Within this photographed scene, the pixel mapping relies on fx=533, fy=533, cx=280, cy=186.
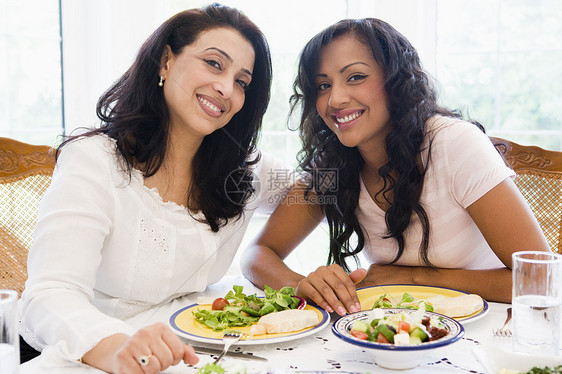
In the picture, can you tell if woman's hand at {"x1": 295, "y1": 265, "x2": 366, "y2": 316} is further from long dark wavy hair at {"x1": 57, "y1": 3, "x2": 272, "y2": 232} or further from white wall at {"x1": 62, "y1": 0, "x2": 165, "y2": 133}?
white wall at {"x1": 62, "y1": 0, "x2": 165, "y2": 133}

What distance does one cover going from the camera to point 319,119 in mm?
1956

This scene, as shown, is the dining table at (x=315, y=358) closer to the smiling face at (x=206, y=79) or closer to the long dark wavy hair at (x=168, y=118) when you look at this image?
the long dark wavy hair at (x=168, y=118)

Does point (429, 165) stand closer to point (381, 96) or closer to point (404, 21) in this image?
point (381, 96)

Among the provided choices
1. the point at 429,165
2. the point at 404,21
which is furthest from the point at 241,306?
the point at 404,21

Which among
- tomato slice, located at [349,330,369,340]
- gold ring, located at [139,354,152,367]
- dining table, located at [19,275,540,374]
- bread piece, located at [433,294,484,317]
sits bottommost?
dining table, located at [19,275,540,374]

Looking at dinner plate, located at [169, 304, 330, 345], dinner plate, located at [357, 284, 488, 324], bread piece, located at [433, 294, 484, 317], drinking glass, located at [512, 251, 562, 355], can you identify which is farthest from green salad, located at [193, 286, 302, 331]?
drinking glass, located at [512, 251, 562, 355]

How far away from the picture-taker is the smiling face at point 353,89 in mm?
1721

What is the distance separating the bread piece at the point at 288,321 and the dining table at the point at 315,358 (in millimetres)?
29

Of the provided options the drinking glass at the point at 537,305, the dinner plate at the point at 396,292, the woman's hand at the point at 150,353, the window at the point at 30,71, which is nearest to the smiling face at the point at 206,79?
the dinner plate at the point at 396,292

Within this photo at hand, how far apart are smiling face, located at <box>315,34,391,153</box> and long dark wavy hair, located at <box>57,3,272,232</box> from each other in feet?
0.70

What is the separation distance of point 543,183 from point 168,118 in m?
1.41

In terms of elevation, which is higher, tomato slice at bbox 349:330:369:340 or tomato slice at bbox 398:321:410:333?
tomato slice at bbox 398:321:410:333

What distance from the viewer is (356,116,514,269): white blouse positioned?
1.61 metres

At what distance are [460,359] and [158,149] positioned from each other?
104cm
